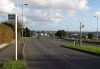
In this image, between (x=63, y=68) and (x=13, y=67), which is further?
(x=63, y=68)

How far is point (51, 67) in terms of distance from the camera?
1986cm

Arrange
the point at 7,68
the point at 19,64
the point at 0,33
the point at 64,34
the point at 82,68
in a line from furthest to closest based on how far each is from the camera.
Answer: the point at 64,34
the point at 0,33
the point at 82,68
the point at 19,64
the point at 7,68

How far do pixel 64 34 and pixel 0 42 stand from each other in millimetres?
129374

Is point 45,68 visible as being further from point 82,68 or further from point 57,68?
point 82,68

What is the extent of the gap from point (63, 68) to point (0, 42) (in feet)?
93.5

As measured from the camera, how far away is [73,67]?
65.2 feet

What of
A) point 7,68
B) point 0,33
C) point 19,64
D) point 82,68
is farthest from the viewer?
point 0,33

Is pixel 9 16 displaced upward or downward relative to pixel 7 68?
upward

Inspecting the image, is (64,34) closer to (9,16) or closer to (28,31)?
(28,31)

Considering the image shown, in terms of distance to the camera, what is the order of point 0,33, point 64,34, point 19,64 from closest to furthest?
1. point 19,64
2. point 0,33
3. point 64,34

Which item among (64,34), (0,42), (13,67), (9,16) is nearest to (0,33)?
(0,42)

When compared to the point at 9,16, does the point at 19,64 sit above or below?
below

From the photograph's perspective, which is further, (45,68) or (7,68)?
(45,68)

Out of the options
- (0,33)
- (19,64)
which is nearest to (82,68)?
(19,64)
